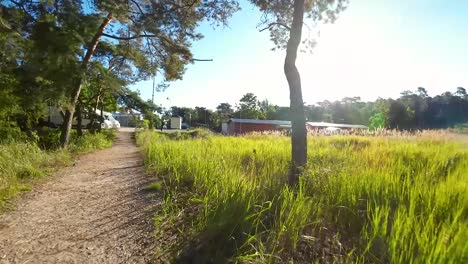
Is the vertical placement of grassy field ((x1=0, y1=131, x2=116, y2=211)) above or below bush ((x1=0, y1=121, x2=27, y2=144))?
below

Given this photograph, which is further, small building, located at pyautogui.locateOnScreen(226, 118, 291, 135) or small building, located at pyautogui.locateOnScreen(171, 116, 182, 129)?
small building, located at pyautogui.locateOnScreen(171, 116, 182, 129)

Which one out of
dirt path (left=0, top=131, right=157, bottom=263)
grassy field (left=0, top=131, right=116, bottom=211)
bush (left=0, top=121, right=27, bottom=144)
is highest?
bush (left=0, top=121, right=27, bottom=144)

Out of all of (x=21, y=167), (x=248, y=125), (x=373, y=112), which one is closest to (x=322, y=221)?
(x=21, y=167)

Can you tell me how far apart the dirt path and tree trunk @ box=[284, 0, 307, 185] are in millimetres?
2377

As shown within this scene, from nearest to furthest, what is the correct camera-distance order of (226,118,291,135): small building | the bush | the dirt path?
the dirt path < the bush < (226,118,291,135): small building

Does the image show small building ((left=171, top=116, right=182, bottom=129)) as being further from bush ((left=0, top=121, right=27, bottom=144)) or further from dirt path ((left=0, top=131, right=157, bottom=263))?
dirt path ((left=0, top=131, right=157, bottom=263))

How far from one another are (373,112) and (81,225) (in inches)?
3089

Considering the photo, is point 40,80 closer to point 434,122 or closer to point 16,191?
point 16,191

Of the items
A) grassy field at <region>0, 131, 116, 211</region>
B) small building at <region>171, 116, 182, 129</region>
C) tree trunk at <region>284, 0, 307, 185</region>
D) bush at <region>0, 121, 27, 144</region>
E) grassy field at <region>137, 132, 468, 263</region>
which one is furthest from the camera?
small building at <region>171, 116, 182, 129</region>

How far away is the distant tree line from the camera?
5641 cm

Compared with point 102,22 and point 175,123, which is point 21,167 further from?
point 175,123

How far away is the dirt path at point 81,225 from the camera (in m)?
3.56

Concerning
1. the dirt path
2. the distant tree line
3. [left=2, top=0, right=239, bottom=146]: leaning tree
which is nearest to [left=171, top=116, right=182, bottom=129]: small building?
the distant tree line

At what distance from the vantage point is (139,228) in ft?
14.0
